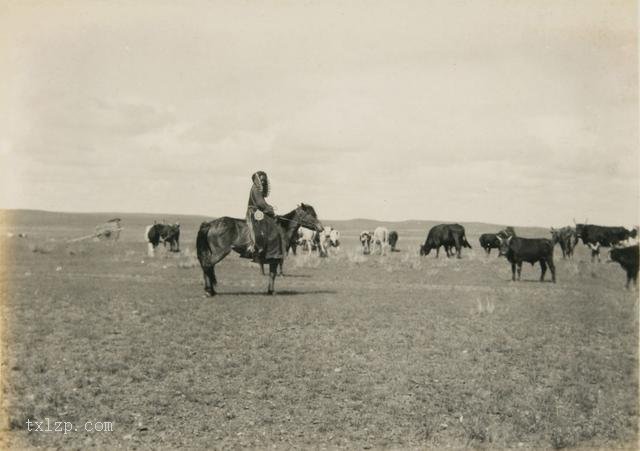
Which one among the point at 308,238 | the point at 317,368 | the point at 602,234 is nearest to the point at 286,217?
the point at 317,368

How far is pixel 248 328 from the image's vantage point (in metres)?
10.5

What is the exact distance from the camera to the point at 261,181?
13.2 m

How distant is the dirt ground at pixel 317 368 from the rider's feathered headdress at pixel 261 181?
8.71 feet

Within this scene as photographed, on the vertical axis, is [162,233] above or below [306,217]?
below

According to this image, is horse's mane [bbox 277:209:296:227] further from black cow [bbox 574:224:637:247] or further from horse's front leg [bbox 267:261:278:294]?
black cow [bbox 574:224:637:247]

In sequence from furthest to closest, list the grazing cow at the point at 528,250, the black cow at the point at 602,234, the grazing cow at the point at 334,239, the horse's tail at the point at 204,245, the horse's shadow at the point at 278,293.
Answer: the grazing cow at the point at 334,239, the black cow at the point at 602,234, the grazing cow at the point at 528,250, the horse's shadow at the point at 278,293, the horse's tail at the point at 204,245

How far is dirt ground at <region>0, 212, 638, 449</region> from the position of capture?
6551mm

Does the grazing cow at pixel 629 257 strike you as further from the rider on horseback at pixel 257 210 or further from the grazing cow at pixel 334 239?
the grazing cow at pixel 334 239

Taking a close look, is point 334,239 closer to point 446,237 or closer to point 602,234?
point 446,237

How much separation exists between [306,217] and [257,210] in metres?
1.52

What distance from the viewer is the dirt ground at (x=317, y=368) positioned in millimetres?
6551

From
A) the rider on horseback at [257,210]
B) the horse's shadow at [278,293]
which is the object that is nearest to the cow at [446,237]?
the horse's shadow at [278,293]

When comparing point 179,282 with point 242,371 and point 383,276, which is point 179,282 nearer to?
point 383,276

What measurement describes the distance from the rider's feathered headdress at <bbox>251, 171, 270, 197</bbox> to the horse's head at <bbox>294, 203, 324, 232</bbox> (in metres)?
1.25
